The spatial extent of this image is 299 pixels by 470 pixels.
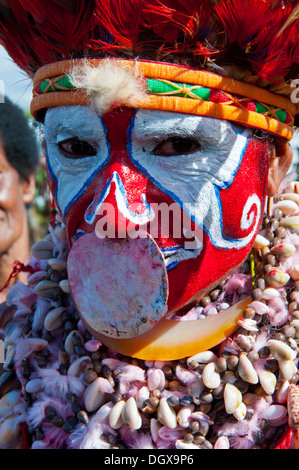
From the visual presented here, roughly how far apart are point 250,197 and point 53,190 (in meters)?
0.71

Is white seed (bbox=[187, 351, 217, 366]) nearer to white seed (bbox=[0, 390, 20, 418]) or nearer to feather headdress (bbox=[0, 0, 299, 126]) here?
white seed (bbox=[0, 390, 20, 418])

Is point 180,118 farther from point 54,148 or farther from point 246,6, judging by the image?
point 54,148

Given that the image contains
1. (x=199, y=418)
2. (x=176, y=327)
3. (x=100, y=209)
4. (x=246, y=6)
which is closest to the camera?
(x=246, y=6)

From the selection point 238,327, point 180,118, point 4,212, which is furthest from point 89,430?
point 4,212

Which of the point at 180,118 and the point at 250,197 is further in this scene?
the point at 250,197

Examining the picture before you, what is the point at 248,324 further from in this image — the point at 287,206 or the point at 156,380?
the point at 287,206

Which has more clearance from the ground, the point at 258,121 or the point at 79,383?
the point at 258,121

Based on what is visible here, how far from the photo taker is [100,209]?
57.8 inches

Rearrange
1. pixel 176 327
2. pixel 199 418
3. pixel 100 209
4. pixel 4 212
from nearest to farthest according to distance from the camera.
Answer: pixel 100 209, pixel 199 418, pixel 176 327, pixel 4 212

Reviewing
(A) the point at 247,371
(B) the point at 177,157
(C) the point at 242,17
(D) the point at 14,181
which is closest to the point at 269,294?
(A) the point at 247,371

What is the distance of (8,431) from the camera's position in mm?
1778

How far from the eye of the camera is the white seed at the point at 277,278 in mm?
1732

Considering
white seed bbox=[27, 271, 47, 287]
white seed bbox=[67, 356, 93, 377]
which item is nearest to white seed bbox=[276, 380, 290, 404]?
white seed bbox=[67, 356, 93, 377]

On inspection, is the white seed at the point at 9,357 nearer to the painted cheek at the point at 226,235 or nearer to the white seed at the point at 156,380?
the white seed at the point at 156,380
